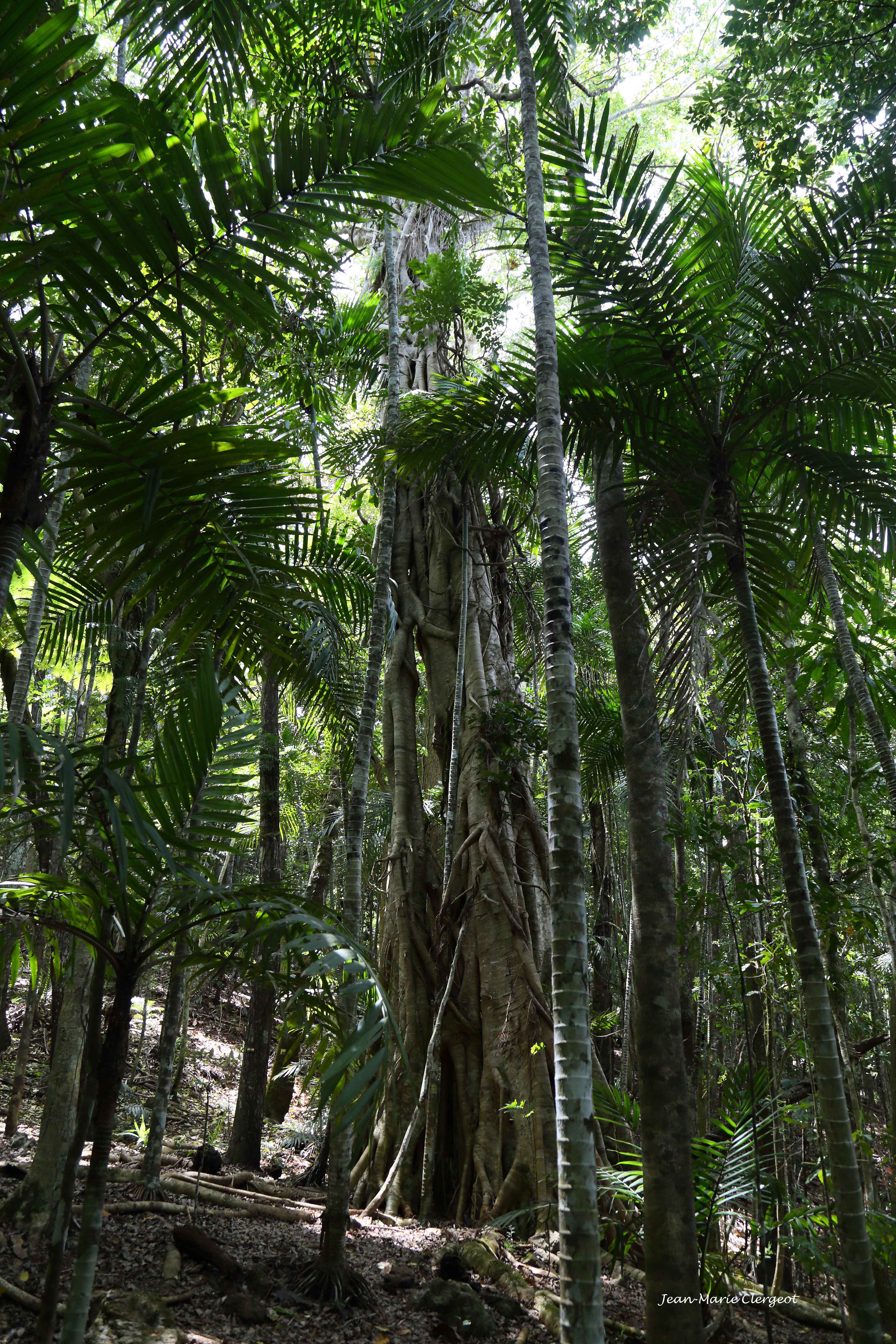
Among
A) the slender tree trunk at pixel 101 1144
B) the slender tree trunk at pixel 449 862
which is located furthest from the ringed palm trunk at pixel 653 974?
the slender tree trunk at pixel 449 862

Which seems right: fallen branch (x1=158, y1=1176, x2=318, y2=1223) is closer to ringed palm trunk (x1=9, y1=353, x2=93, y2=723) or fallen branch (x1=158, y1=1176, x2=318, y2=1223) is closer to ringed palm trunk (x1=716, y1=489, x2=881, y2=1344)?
ringed palm trunk (x1=9, y1=353, x2=93, y2=723)

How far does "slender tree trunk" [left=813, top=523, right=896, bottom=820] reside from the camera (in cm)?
448

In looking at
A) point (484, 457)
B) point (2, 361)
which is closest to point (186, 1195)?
point (484, 457)

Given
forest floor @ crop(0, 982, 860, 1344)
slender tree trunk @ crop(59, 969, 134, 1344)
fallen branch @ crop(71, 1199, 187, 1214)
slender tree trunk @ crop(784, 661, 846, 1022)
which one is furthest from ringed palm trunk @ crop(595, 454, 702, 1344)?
fallen branch @ crop(71, 1199, 187, 1214)

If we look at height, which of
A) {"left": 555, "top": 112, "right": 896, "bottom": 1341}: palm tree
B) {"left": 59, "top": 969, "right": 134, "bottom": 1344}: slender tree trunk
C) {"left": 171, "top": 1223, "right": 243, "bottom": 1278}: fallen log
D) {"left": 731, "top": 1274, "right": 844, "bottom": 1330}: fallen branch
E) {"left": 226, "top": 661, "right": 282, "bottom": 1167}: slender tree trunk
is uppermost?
{"left": 555, "top": 112, "right": 896, "bottom": 1341}: palm tree

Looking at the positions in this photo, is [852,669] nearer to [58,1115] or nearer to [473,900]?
[473,900]

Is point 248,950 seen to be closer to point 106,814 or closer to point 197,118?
point 106,814

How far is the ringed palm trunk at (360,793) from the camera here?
4367 mm

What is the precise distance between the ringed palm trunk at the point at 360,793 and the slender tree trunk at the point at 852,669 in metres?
2.73

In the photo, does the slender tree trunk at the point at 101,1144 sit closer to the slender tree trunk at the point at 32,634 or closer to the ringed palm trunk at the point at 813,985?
the slender tree trunk at the point at 32,634

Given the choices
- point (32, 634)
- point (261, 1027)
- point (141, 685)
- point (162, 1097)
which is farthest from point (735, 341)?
point (261, 1027)

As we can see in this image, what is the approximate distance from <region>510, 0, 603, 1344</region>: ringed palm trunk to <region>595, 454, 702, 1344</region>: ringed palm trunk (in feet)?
2.00

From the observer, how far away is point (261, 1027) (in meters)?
7.49

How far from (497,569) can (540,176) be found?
552 cm
